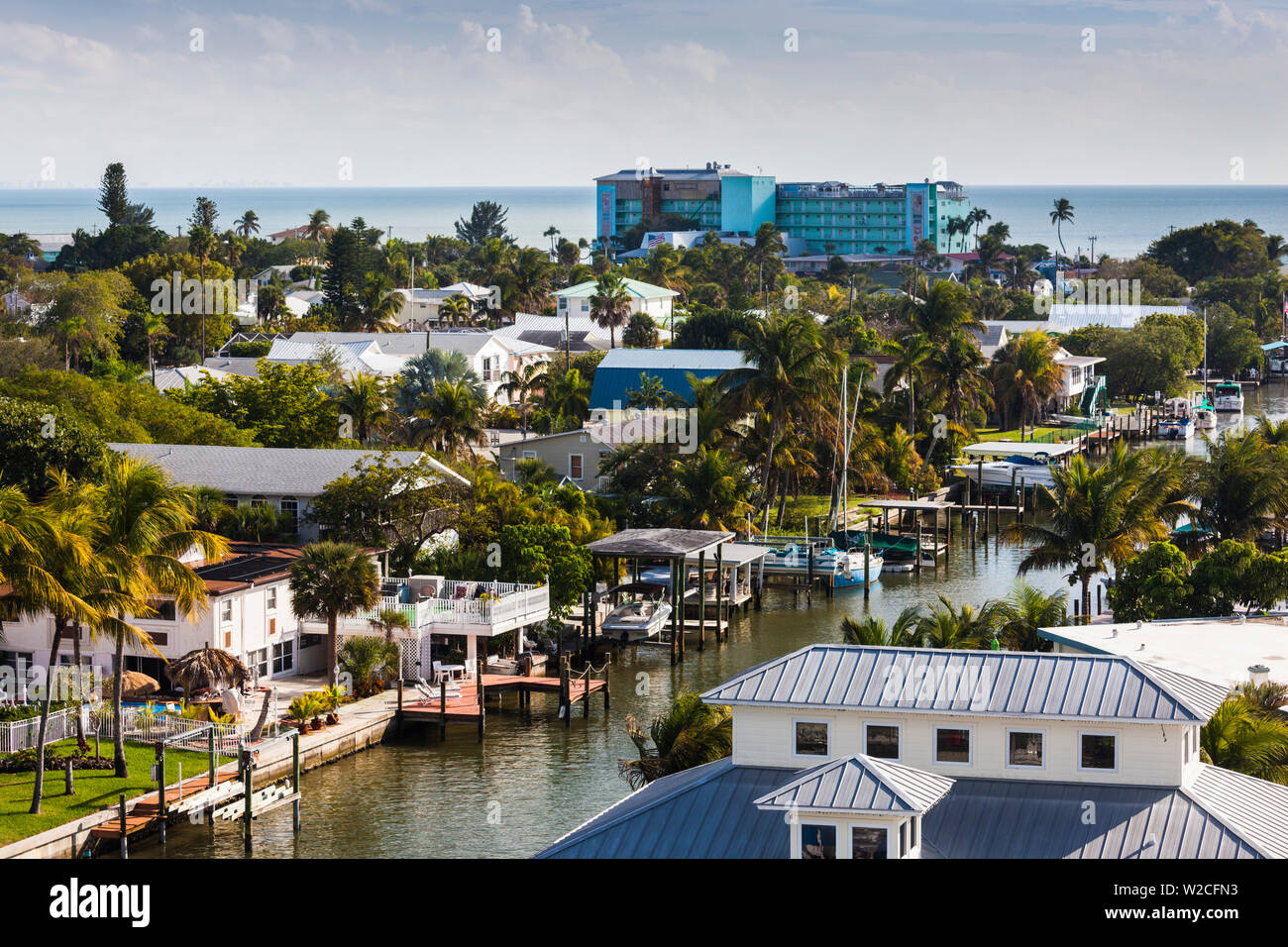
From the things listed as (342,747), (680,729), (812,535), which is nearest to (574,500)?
(812,535)

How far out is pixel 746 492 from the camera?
70.1 meters

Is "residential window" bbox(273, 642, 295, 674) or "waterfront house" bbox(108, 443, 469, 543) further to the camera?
"waterfront house" bbox(108, 443, 469, 543)

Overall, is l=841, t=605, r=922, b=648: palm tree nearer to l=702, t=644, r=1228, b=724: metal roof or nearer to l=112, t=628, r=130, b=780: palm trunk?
l=702, t=644, r=1228, b=724: metal roof

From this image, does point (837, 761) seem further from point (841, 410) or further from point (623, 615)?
point (841, 410)

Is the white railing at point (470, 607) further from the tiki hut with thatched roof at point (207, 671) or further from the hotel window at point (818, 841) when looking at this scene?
the hotel window at point (818, 841)

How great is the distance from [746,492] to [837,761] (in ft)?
154

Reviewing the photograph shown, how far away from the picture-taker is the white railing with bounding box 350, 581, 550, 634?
4725 centimetres

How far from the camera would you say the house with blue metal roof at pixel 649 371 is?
305 ft

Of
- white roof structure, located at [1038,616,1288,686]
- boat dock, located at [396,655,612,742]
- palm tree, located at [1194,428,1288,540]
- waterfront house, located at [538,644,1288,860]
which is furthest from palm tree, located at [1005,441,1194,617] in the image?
waterfront house, located at [538,644,1288,860]

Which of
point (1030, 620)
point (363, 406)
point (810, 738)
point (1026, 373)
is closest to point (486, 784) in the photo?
point (810, 738)

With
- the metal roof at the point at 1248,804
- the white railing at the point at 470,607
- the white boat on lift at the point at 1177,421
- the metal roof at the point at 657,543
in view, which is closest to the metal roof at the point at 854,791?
the metal roof at the point at 1248,804

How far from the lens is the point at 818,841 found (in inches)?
899

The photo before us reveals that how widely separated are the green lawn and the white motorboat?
110308mm

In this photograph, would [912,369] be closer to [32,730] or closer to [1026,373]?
[1026,373]
